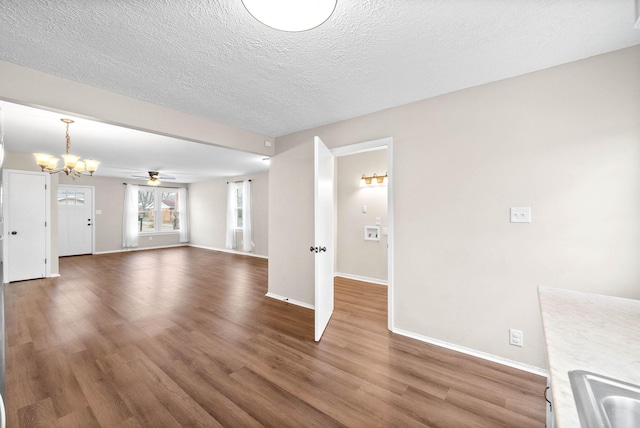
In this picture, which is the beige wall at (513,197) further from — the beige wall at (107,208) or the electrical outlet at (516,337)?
the beige wall at (107,208)

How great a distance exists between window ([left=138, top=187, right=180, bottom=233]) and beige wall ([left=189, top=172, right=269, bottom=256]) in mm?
598

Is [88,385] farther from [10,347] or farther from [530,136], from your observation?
[530,136]

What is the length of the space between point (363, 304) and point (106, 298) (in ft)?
12.7

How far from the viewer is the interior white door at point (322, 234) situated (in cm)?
254

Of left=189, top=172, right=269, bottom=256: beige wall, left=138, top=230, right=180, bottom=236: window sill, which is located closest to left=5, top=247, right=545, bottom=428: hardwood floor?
left=189, top=172, right=269, bottom=256: beige wall

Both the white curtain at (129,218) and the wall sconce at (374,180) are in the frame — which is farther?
the white curtain at (129,218)

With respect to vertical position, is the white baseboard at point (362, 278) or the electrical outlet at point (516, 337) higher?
the electrical outlet at point (516, 337)

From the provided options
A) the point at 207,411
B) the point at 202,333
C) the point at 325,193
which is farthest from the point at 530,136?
the point at 202,333

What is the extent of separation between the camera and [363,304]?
11.7 feet

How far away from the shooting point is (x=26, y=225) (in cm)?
468

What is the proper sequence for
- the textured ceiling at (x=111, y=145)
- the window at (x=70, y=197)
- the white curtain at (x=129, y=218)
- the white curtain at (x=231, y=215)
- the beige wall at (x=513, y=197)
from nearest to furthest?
1. the beige wall at (x=513, y=197)
2. the textured ceiling at (x=111, y=145)
3. the window at (x=70, y=197)
4. the white curtain at (x=231, y=215)
5. the white curtain at (x=129, y=218)

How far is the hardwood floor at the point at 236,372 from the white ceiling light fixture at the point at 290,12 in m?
2.29

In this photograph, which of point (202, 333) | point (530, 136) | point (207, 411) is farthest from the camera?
point (202, 333)

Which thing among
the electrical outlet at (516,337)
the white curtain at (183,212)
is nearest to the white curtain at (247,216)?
the white curtain at (183,212)
